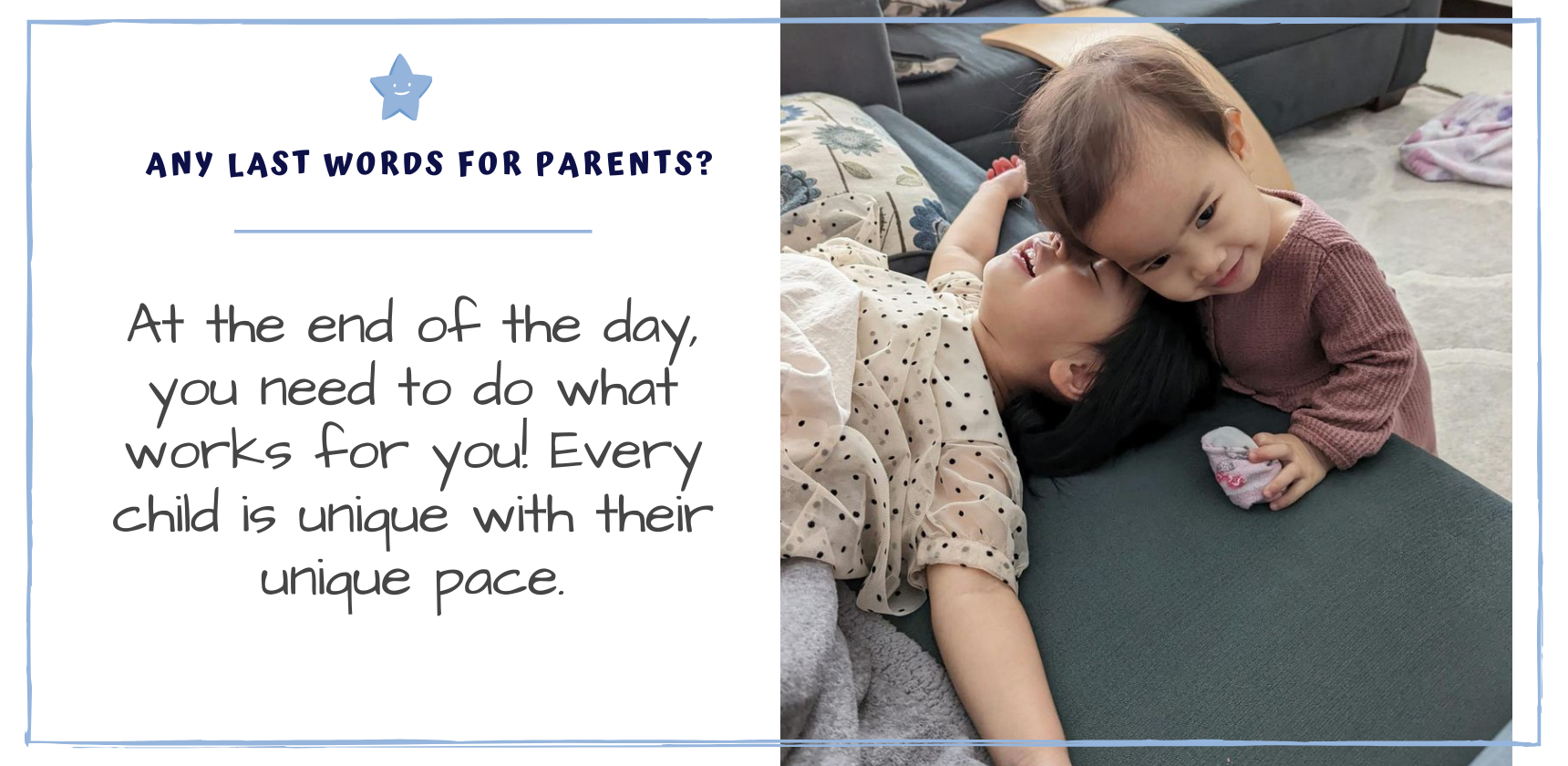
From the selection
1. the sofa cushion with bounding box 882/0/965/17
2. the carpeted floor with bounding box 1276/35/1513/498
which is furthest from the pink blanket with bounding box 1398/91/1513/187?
the sofa cushion with bounding box 882/0/965/17

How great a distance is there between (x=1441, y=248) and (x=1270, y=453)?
152cm

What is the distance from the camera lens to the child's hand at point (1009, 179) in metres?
1.47

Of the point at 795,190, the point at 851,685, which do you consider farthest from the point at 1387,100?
the point at 851,685

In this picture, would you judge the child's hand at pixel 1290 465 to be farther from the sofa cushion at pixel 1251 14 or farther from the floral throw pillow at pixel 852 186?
the sofa cushion at pixel 1251 14

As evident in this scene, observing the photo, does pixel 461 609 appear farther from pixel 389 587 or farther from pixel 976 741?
pixel 976 741

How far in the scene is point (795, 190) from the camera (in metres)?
1.43

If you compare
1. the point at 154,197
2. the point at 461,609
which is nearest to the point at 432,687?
the point at 461,609

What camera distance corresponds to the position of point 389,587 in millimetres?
705

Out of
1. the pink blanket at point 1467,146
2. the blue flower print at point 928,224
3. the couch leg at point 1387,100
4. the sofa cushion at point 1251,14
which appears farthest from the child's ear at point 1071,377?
the couch leg at point 1387,100

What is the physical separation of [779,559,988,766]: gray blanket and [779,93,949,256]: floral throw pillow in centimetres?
57

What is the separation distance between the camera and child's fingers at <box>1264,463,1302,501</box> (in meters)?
1.01

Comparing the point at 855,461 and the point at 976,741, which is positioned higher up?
the point at 855,461
